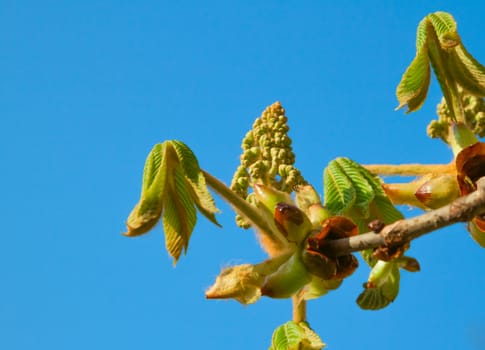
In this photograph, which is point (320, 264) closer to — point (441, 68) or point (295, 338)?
point (295, 338)

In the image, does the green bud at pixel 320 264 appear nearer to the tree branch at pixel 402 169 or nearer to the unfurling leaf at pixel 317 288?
the unfurling leaf at pixel 317 288

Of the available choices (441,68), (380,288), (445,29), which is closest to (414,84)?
(441,68)

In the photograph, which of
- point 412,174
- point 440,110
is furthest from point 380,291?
point 440,110

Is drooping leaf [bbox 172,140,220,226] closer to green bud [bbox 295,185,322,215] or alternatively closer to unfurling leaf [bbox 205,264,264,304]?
unfurling leaf [bbox 205,264,264,304]

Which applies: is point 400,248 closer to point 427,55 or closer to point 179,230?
point 179,230

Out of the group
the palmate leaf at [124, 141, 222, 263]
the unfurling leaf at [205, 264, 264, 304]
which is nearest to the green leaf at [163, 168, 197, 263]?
the palmate leaf at [124, 141, 222, 263]

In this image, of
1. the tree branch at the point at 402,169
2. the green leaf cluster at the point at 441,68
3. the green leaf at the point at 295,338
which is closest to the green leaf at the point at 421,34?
the green leaf cluster at the point at 441,68
